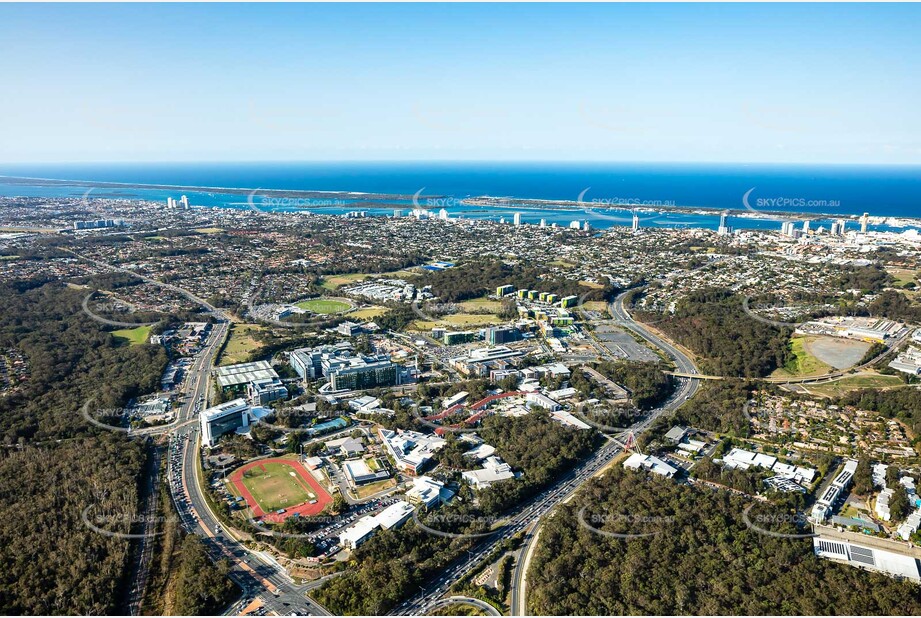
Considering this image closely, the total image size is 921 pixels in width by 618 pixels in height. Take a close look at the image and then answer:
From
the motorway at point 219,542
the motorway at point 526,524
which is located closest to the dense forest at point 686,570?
the motorway at point 526,524

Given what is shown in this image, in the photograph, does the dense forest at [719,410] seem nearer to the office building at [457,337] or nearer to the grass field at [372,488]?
the grass field at [372,488]

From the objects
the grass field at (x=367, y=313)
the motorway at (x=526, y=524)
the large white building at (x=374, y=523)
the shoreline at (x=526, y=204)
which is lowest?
the motorway at (x=526, y=524)

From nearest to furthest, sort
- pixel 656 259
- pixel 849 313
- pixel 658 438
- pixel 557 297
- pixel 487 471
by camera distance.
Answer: pixel 487 471, pixel 658 438, pixel 849 313, pixel 557 297, pixel 656 259

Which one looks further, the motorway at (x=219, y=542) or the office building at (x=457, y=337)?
the office building at (x=457, y=337)

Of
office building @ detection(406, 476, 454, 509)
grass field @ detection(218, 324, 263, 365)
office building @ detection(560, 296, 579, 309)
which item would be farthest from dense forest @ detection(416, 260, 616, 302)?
office building @ detection(406, 476, 454, 509)

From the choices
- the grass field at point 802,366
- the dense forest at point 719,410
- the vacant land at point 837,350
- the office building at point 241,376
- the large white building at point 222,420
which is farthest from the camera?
the vacant land at point 837,350

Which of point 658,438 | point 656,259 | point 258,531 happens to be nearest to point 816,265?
point 656,259

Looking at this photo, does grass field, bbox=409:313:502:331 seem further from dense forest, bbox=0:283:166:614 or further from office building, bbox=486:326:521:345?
dense forest, bbox=0:283:166:614

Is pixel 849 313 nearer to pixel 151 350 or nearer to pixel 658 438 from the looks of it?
pixel 658 438
